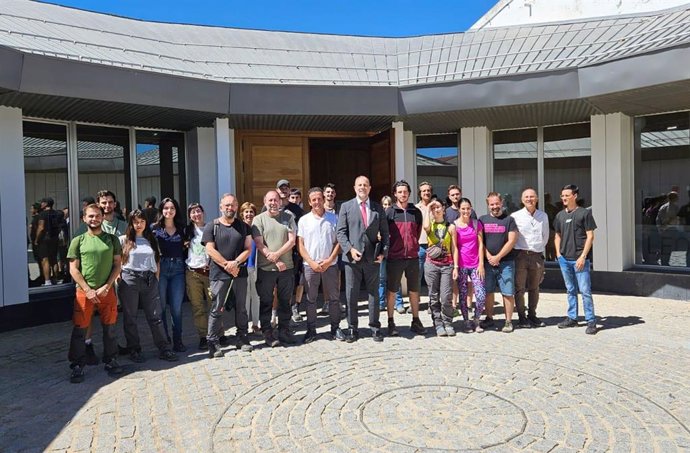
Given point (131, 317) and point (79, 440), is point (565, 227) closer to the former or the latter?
point (131, 317)

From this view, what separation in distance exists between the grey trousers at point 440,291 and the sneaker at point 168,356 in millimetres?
2967

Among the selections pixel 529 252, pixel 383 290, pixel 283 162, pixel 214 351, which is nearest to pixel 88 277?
pixel 214 351

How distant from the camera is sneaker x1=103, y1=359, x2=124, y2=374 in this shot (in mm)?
4953

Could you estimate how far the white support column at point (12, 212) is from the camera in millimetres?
6930

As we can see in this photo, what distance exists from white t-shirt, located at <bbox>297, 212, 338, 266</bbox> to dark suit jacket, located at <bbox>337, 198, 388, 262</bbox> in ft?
0.53

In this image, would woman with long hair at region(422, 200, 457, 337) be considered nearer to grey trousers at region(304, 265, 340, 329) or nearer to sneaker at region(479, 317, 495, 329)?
sneaker at region(479, 317, 495, 329)

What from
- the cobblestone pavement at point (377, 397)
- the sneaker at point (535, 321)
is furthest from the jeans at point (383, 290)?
the sneaker at point (535, 321)

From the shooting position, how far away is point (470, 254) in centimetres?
629

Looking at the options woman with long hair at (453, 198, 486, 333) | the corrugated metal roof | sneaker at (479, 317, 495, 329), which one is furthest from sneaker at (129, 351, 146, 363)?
the corrugated metal roof

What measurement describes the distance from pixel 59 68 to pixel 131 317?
3437 mm

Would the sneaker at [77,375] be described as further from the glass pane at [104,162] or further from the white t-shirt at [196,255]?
the glass pane at [104,162]

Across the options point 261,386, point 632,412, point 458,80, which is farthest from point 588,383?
point 458,80

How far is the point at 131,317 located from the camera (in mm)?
5281

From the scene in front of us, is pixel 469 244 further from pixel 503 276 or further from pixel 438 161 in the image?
pixel 438 161
